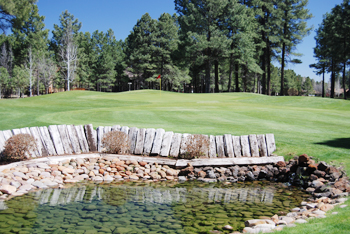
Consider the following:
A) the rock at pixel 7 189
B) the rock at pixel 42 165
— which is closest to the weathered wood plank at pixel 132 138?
the rock at pixel 42 165

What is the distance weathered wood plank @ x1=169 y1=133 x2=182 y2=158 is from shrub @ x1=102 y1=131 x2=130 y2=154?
1.38m

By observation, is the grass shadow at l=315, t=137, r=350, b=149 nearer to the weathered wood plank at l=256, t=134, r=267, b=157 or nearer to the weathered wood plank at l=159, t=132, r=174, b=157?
the weathered wood plank at l=256, t=134, r=267, b=157

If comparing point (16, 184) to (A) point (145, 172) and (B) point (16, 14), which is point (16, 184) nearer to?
(A) point (145, 172)

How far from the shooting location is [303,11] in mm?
39156

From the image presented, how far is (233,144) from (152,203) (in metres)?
3.42

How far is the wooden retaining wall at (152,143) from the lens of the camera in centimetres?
859

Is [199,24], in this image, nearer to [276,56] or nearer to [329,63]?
[276,56]

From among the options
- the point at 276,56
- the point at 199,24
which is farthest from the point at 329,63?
the point at 199,24

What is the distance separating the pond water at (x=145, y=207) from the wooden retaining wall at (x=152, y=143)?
46.4 inches

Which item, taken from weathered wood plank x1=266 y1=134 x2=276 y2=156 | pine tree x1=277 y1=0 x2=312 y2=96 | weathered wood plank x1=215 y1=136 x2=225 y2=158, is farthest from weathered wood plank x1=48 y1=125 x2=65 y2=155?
pine tree x1=277 y1=0 x2=312 y2=96

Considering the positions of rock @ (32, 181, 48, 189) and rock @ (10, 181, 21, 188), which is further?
rock @ (32, 181, 48, 189)

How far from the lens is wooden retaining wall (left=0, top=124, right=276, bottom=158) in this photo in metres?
8.59

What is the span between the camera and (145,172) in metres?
8.09

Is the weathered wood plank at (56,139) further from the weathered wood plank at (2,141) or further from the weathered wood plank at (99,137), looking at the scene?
the weathered wood plank at (2,141)
